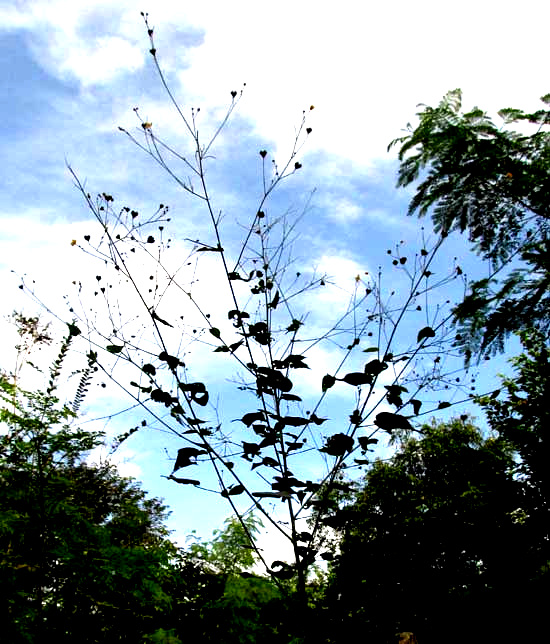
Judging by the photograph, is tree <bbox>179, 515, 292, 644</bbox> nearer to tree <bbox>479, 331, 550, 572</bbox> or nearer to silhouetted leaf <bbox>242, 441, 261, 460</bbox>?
silhouetted leaf <bbox>242, 441, 261, 460</bbox>

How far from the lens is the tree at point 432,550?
2.44 metres

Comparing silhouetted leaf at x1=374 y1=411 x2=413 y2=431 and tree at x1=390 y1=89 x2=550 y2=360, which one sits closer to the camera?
silhouetted leaf at x1=374 y1=411 x2=413 y2=431

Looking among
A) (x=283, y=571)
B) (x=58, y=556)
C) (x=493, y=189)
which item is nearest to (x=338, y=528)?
(x=283, y=571)

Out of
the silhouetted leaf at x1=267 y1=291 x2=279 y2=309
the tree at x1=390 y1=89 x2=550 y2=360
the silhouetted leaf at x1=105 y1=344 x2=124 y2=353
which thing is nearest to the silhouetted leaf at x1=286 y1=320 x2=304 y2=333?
the silhouetted leaf at x1=267 y1=291 x2=279 y2=309

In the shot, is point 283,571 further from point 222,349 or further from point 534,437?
point 534,437

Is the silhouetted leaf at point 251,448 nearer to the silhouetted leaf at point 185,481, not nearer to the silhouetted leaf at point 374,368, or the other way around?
the silhouetted leaf at point 185,481

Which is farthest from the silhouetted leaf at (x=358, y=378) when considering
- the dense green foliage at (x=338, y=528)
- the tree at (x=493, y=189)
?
the tree at (x=493, y=189)

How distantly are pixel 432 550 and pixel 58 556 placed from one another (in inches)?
130

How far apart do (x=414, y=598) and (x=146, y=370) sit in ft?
8.19

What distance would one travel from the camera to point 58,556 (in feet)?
10.9

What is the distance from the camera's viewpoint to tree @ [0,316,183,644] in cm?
292

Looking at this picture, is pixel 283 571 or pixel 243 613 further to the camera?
pixel 243 613

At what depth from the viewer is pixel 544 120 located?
23.1 ft

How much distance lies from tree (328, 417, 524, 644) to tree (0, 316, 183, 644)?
0.99 meters
